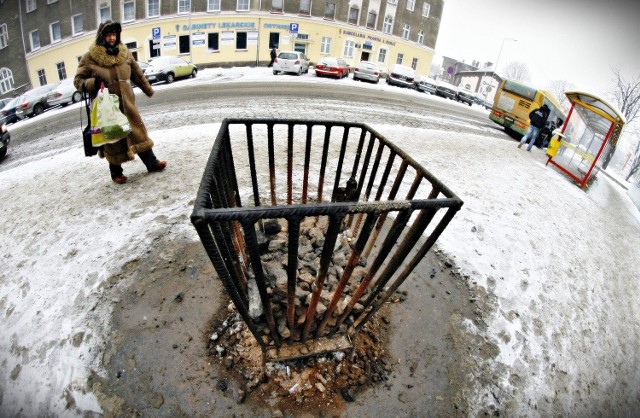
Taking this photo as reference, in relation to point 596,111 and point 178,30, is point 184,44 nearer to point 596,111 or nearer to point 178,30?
point 178,30

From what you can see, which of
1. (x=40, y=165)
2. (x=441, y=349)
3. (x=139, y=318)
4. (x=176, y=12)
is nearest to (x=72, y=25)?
(x=176, y=12)

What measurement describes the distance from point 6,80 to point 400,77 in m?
34.9

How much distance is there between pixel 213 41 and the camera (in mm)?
26391

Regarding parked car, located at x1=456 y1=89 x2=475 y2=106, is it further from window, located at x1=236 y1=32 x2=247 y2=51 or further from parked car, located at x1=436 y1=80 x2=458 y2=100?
window, located at x1=236 y1=32 x2=247 y2=51

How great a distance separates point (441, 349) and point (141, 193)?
3.91m

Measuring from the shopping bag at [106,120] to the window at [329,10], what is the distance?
102 ft

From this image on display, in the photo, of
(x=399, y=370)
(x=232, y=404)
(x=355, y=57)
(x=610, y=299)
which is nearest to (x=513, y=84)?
(x=610, y=299)

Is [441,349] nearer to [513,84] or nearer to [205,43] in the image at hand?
[513,84]

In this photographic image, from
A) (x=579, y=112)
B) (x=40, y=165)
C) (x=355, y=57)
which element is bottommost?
(x=40, y=165)

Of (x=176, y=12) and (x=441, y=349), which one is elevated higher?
(x=176, y=12)

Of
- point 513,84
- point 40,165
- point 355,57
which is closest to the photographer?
point 40,165

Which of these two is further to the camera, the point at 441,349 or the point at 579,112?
the point at 579,112

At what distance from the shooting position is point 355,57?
3164cm

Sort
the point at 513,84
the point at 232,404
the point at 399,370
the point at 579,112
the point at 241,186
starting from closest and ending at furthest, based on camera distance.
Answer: the point at 232,404 → the point at 399,370 → the point at 241,186 → the point at 579,112 → the point at 513,84
